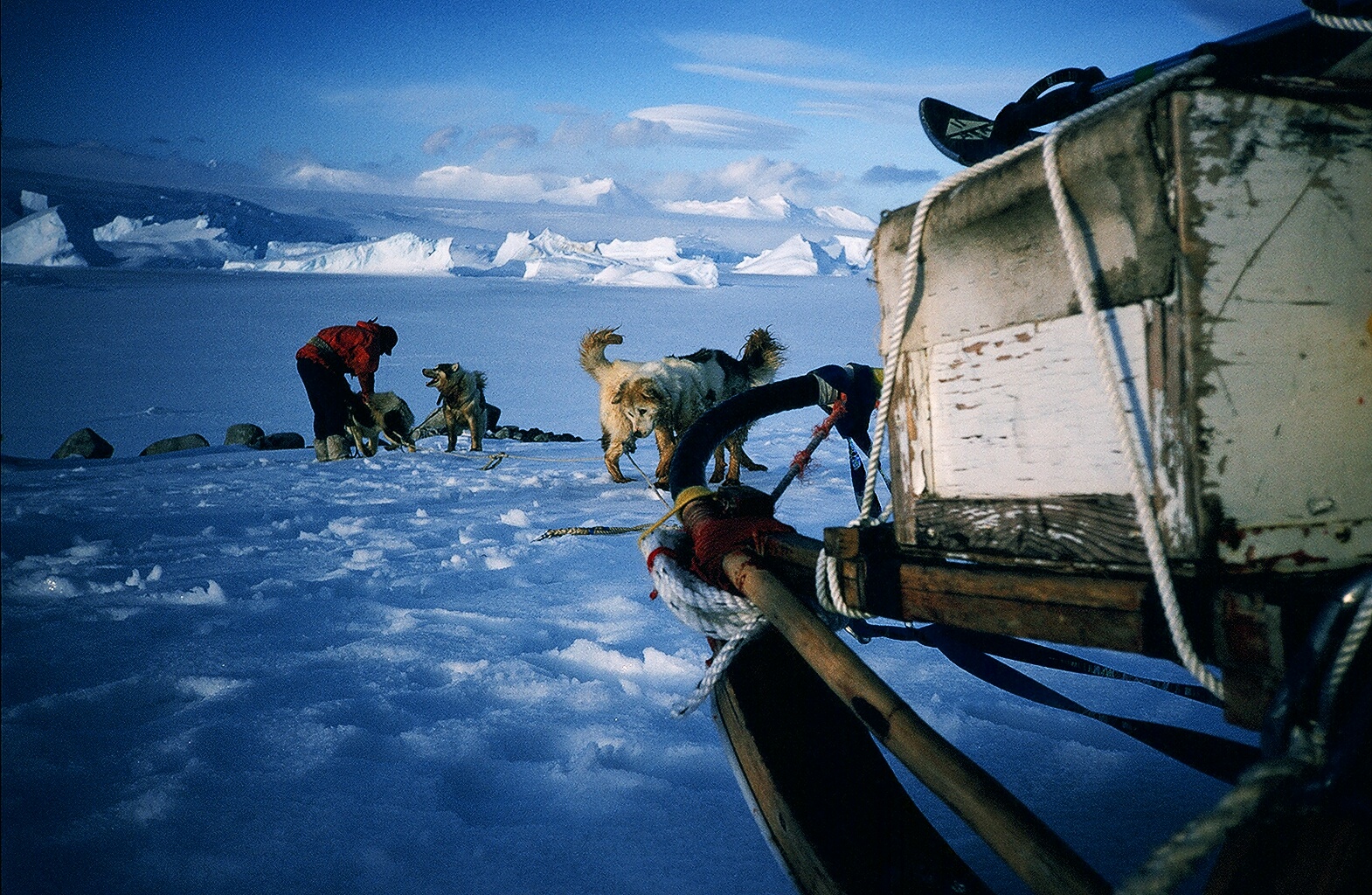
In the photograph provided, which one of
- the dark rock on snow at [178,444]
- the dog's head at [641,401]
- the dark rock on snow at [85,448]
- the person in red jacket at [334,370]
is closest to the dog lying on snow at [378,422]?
the person in red jacket at [334,370]

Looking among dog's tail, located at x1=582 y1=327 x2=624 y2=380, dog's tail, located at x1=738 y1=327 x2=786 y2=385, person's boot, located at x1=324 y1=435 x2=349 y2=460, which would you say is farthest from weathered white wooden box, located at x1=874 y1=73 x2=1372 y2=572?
person's boot, located at x1=324 y1=435 x2=349 y2=460

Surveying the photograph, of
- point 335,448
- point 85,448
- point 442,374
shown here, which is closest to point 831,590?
point 335,448

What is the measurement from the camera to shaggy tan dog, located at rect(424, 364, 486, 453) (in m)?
10.6

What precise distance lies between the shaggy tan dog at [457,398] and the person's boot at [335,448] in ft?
5.74

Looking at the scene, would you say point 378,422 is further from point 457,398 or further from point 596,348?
point 596,348

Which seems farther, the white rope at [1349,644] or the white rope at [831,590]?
the white rope at [831,590]

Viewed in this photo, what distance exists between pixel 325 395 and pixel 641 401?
547 centimetres

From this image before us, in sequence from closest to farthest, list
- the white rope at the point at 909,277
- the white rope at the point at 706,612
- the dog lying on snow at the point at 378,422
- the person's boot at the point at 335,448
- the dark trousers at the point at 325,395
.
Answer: the white rope at the point at 909,277, the white rope at the point at 706,612, the person's boot at the point at 335,448, the dark trousers at the point at 325,395, the dog lying on snow at the point at 378,422

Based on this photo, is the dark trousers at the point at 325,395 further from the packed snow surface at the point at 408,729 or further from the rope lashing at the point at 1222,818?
the rope lashing at the point at 1222,818

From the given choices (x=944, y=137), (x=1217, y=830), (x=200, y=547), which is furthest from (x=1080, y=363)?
(x=200, y=547)

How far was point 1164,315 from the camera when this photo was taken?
2.55ft

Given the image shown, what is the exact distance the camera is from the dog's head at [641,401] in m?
6.31

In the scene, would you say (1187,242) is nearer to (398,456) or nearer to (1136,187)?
(1136,187)

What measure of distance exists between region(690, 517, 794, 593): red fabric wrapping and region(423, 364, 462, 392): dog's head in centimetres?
976
